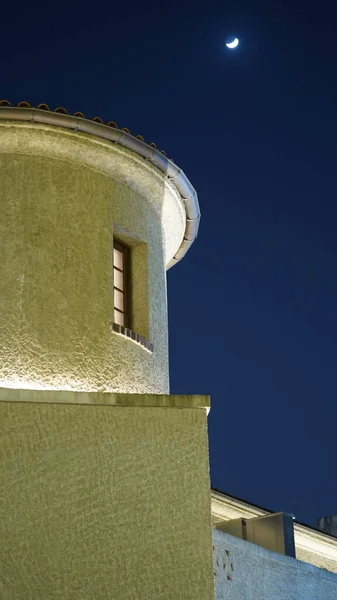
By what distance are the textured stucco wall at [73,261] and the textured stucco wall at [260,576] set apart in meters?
2.92

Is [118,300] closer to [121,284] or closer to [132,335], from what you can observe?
[121,284]

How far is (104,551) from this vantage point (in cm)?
Answer: 861

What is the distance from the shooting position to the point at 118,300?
1095 cm

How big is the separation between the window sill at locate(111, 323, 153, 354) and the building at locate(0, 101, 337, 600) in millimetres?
27

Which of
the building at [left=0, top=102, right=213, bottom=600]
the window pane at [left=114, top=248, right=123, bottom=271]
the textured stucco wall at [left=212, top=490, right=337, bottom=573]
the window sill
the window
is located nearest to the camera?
the building at [left=0, top=102, right=213, bottom=600]

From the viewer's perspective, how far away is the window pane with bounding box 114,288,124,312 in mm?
10883

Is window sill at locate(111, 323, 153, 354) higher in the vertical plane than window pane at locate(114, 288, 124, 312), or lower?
lower

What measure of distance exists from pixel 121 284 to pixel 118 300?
0.25m

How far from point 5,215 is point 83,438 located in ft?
9.24

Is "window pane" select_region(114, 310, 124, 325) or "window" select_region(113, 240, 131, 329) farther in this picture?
"window" select_region(113, 240, 131, 329)

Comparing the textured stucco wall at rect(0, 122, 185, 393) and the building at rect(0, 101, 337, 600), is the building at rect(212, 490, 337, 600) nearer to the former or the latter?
the building at rect(0, 101, 337, 600)

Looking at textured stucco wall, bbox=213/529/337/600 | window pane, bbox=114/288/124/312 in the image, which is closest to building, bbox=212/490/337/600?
textured stucco wall, bbox=213/529/337/600

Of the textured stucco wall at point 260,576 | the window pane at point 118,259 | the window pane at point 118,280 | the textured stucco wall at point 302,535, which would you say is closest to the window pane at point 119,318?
the window pane at point 118,280

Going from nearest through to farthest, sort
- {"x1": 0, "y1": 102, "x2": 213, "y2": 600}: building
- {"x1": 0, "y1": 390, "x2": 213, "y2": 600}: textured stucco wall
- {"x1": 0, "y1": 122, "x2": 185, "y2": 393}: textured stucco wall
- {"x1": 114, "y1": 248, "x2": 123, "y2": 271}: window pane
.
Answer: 1. {"x1": 0, "y1": 390, "x2": 213, "y2": 600}: textured stucco wall
2. {"x1": 0, "y1": 102, "x2": 213, "y2": 600}: building
3. {"x1": 0, "y1": 122, "x2": 185, "y2": 393}: textured stucco wall
4. {"x1": 114, "y1": 248, "x2": 123, "y2": 271}: window pane
